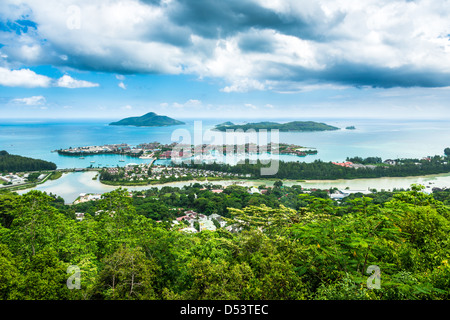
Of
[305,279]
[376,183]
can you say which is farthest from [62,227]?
[376,183]

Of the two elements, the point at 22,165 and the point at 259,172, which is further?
the point at 22,165

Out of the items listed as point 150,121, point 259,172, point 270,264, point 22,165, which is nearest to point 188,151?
point 259,172

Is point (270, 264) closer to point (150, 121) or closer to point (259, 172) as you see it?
point (259, 172)

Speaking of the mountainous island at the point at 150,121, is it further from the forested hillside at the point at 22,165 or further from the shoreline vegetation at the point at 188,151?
the forested hillside at the point at 22,165

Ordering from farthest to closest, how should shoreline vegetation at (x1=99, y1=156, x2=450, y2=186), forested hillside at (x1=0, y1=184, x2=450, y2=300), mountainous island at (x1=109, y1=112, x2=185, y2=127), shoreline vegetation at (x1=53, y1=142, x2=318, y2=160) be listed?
mountainous island at (x1=109, y1=112, x2=185, y2=127)
shoreline vegetation at (x1=53, y1=142, x2=318, y2=160)
shoreline vegetation at (x1=99, y1=156, x2=450, y2=186)
forested hillside at (x1=0, y1=184, x2=450, y2=300)

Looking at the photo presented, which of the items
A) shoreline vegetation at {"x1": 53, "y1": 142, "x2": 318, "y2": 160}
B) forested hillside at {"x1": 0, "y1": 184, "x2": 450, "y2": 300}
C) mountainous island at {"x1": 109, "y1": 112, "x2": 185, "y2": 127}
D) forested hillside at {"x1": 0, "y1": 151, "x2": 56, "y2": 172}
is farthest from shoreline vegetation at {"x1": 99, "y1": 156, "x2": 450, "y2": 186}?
mountainous island at {"x1": 109, "y1": 112, "x2": 185, "y2": 127}

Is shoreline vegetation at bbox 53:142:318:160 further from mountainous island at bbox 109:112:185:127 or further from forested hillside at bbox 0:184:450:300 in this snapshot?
mountainous island at bbox 109:112:185:127
